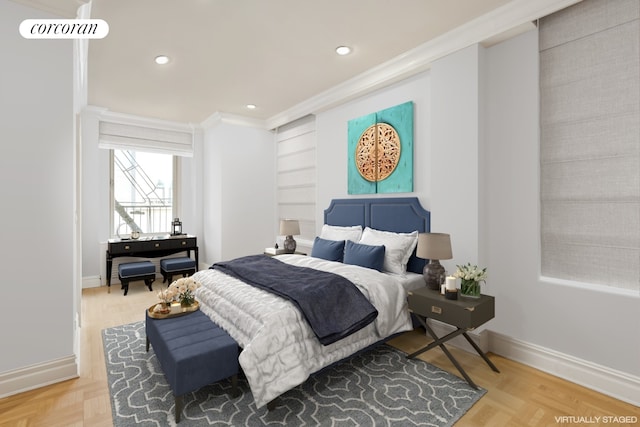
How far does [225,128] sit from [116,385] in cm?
410

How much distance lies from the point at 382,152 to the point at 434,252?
158cm

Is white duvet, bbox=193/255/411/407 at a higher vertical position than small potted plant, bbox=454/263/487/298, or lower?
lower

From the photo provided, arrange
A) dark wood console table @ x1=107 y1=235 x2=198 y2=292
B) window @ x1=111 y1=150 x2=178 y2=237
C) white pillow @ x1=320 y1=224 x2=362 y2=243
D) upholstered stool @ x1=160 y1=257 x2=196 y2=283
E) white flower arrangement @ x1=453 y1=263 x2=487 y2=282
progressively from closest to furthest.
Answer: white flower arrangement @ x1=453 y1=263 x2=487 y2=282
white pillow @ x1=320 y1=224 x2=362 y2=243
dark wood console table @ x1=107 y1=235 x2=198 y2=292
upholstered stool @ x1=160 y1=257 x2=196 y2=283
window @ x1=111 y1=150 x2=178 y2=237

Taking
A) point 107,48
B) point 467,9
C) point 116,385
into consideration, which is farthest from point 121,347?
point 467,9

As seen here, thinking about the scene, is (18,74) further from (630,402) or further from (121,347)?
(630,402)

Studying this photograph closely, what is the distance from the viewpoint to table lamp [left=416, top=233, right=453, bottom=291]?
2590 mm

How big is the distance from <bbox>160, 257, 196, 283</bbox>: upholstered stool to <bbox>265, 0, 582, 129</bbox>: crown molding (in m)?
3.26

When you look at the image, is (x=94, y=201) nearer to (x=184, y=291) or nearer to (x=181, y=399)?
(x=184, y=291)

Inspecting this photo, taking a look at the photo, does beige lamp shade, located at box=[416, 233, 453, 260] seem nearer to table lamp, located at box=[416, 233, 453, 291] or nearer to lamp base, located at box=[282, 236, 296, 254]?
table lamp, located at box=[416, 233, 453, 291]

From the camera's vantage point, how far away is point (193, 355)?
191 cm

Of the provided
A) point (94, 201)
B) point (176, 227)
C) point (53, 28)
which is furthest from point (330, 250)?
point (94, 201)

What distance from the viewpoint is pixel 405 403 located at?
2039 millimetres

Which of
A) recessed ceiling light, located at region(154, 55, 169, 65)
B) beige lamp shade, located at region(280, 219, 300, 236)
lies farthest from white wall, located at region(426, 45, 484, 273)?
recessed ceiling light, located at region(154, 55, 169, 65)

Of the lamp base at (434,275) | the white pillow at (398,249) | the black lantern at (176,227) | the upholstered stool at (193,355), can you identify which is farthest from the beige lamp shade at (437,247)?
the black lantern at (176,227)
